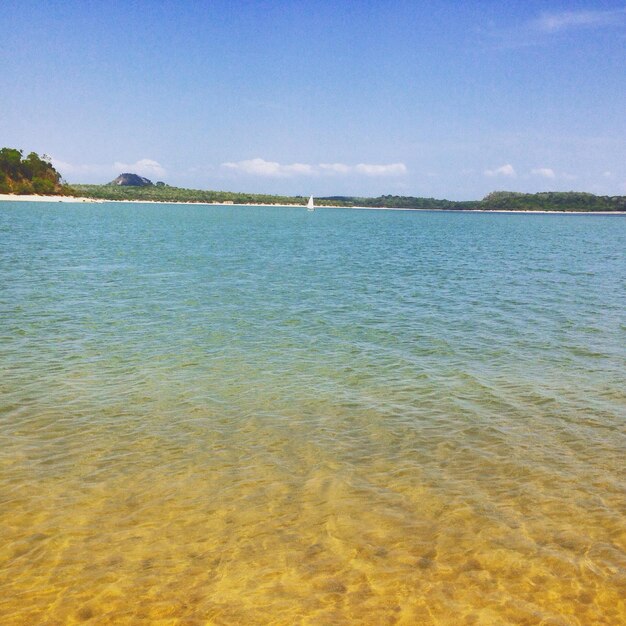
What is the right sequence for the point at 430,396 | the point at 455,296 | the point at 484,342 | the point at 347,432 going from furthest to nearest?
the point at 455,296
the point at 484,342
the point at 430,396
the point at 347,432

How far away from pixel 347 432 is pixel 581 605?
204 inches

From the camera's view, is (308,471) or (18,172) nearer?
(308,471)

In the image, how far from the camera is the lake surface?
19.6 feet

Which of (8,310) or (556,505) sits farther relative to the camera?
(8,310)

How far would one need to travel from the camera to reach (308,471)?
8773 millimetres

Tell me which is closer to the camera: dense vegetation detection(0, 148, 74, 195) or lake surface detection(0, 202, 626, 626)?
lake surface detection(0, 202, 626, 626)

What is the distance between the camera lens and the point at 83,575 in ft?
20.2

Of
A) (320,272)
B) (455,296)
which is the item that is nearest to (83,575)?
(455,296)

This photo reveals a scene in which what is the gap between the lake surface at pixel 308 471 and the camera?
597cm

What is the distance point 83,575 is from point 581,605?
18.6 ft

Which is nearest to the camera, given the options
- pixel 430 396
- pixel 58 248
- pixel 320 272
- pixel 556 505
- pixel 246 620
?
pixel 246 620

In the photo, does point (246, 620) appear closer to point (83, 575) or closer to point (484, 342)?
point (83, 575)

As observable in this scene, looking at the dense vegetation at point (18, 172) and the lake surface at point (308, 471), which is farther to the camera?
the dense vegetation at point (18, 172)

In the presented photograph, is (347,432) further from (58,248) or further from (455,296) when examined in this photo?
(58,248)
